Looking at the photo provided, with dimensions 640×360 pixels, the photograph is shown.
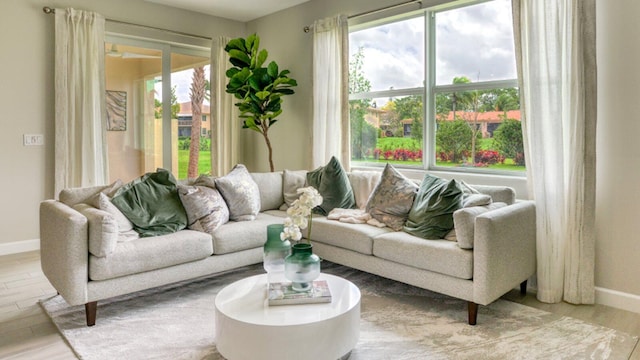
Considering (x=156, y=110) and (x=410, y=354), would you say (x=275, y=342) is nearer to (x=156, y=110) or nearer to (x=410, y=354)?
(x=410, y=354)

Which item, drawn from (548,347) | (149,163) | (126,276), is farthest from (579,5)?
(149,163)

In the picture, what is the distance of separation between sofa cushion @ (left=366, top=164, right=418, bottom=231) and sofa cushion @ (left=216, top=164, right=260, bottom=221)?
993 millimetres

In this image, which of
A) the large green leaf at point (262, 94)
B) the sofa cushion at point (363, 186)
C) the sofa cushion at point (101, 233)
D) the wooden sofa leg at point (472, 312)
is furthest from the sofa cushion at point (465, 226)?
the large green leaf at point (262, 94)

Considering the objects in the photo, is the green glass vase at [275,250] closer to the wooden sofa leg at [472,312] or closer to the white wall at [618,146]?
the wooden sofa leg at [472,312]

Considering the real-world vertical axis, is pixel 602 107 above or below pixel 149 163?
above

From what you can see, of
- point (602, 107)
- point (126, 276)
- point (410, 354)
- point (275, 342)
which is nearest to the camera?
point (275, 342)

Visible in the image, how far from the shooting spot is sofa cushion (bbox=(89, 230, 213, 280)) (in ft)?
8.81

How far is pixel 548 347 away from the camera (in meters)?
2.42

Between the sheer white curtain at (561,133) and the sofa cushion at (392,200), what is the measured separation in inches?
35.8

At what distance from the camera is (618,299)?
9.80 feet

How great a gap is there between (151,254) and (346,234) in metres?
1.40

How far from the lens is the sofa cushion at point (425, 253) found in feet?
8.95

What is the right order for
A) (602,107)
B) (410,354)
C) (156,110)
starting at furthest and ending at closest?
(156,110), (602,107), (410,354)

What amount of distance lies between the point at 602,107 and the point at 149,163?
4.63 m
